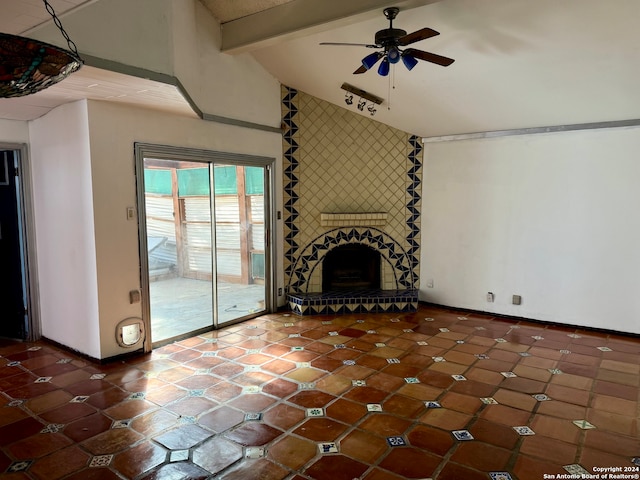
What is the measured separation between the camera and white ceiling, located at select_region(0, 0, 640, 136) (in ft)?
9.53

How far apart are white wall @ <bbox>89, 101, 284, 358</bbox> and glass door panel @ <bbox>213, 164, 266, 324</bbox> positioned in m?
0.91

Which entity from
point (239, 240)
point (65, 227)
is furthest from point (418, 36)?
point (65, 227)

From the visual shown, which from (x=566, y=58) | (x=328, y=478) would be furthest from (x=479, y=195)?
(x=328, y=478)

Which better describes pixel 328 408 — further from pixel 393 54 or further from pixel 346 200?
pixel 346 200

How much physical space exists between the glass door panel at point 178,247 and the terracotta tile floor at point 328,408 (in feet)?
1.10

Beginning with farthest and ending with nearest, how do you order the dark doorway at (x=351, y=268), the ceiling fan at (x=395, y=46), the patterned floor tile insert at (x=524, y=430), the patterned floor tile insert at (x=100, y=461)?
the dark doorway at (x=351, y=268), the ceiling fan at (x=395, y=46), the patterned floor tile insert at (x=524, y=430), the patterned floor tile insert at (x=100, y=461)

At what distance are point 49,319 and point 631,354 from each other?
5750 millimetres

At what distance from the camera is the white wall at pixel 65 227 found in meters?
3.63

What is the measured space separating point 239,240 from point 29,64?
362cm

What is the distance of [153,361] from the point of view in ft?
12.4

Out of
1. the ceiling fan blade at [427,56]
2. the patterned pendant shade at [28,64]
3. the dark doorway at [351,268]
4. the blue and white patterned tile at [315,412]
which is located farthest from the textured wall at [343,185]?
the patterned pendant shade at [28,64]

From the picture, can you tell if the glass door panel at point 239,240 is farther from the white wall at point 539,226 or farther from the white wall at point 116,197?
the white wall at point 539,226

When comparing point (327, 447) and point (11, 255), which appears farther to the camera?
point (11, 255)

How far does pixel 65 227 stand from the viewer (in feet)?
12.7
